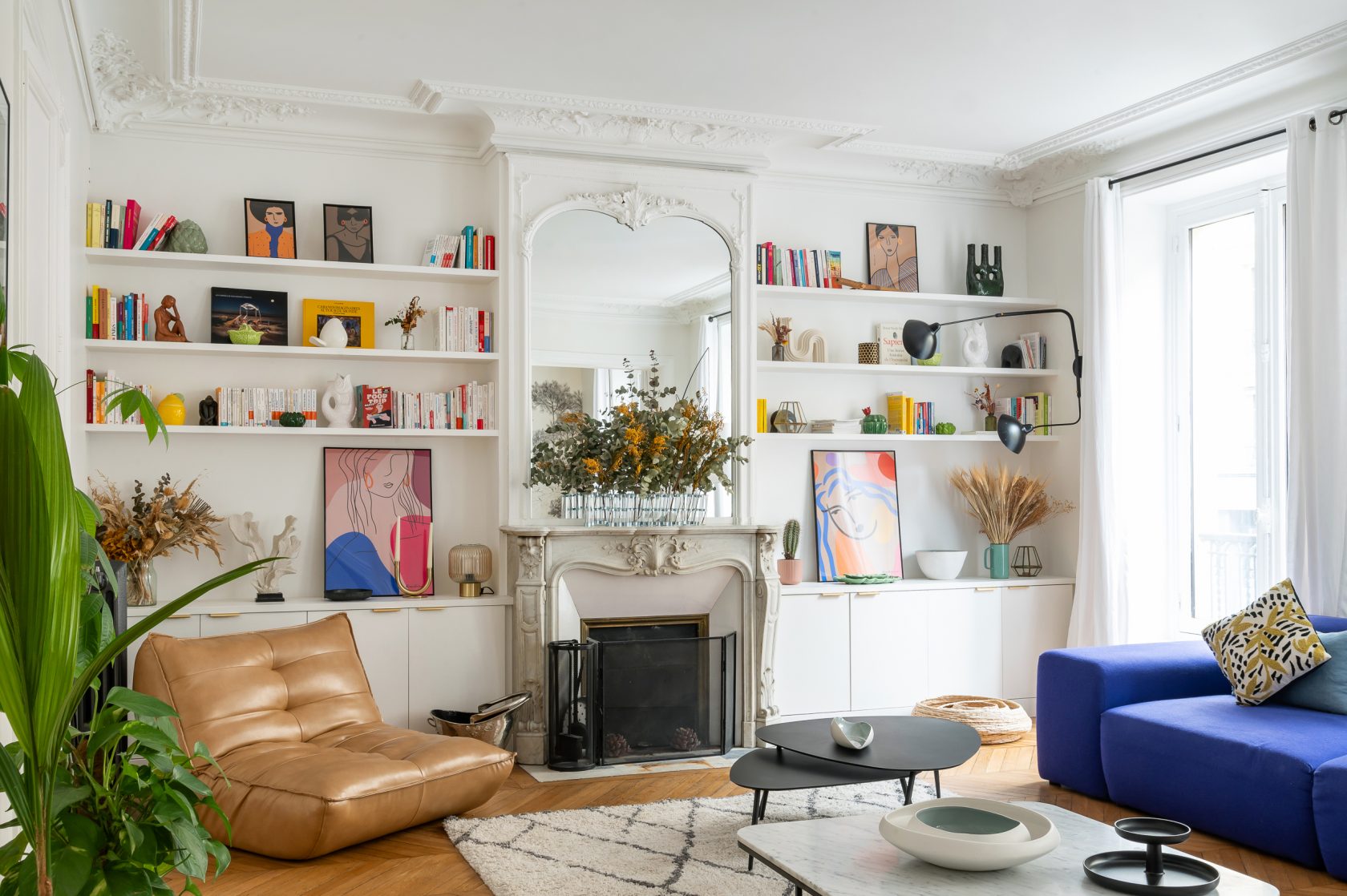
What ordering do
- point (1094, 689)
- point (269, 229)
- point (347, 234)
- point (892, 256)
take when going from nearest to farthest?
point (1094, 689) < point (269, 229) < point (347, 234) < point (892, 256)

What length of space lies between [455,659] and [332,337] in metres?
1.56

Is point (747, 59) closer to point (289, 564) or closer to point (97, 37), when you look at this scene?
point (97, 37)

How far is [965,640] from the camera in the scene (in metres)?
5.83

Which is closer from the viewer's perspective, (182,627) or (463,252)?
(182,627)

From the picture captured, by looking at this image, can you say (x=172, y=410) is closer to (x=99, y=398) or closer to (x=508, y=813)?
(x=99, y=398)

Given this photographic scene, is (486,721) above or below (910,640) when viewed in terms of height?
below

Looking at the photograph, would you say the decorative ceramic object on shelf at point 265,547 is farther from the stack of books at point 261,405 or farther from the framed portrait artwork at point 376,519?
the stack of books at point 261,405

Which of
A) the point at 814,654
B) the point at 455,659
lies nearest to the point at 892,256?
the point at 814,654

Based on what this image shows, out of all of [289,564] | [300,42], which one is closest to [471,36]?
[300,42]

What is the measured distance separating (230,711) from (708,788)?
1861 mm

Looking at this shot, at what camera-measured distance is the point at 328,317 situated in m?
5.20

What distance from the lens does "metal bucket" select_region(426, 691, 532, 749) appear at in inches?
185

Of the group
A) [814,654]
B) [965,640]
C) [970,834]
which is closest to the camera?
[970,834]

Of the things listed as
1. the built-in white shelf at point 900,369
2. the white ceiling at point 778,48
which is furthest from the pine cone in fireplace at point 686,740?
the white ceiling at point 778,48
